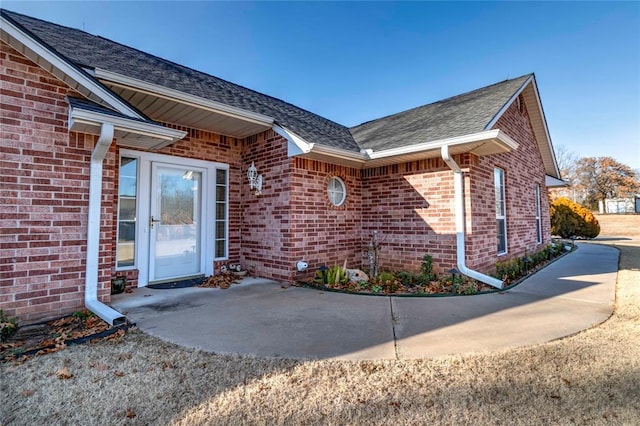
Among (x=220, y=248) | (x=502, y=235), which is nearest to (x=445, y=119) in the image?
(x=502, y=235)

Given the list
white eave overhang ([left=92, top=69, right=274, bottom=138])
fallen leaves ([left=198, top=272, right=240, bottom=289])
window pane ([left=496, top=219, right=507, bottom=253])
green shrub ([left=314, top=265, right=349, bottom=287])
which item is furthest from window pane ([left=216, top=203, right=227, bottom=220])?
window pane ([left=496, top=219, right=507, bottom=253])

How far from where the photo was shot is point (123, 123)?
157 inches

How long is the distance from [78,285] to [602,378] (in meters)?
5.80

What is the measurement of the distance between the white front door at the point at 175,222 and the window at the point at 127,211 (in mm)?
288

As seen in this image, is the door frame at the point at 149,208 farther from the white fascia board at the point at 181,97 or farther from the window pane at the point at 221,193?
the white fascia board at the point at 181,97

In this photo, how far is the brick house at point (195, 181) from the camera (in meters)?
3.79

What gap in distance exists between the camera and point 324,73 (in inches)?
494

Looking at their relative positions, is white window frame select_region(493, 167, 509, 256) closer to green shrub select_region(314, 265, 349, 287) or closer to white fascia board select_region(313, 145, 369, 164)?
white fascia board select_region(313, 145, 369, 164)

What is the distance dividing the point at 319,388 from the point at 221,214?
5.18 metres

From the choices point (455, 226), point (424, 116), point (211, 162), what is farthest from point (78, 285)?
point (424, 116)

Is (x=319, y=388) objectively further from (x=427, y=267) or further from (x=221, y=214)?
(x=221, y=214)

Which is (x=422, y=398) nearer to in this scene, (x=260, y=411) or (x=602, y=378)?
(x=260, y=411)

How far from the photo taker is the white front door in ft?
19.1

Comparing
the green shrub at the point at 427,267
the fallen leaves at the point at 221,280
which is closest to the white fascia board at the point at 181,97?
the fallen leaves at the point at 221,280
